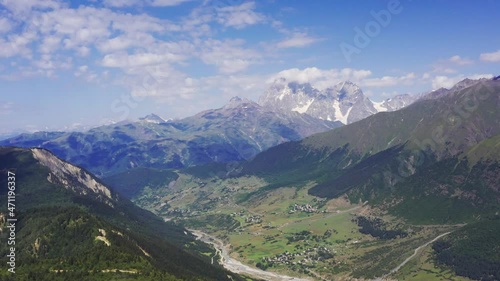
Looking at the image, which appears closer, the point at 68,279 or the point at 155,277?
the point at 68,279

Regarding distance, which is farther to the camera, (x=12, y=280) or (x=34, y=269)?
(x=34, y=269)

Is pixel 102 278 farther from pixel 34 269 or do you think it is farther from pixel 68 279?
pixel 34 269

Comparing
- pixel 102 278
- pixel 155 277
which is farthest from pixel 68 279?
pixel 155 277

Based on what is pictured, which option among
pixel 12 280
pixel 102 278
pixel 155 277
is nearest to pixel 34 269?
pixel 12 280

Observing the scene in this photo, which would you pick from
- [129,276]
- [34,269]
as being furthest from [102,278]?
[34,269]

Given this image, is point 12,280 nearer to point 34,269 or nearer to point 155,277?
point 34,269

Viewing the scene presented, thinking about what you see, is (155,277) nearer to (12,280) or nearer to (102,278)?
(102,278)
